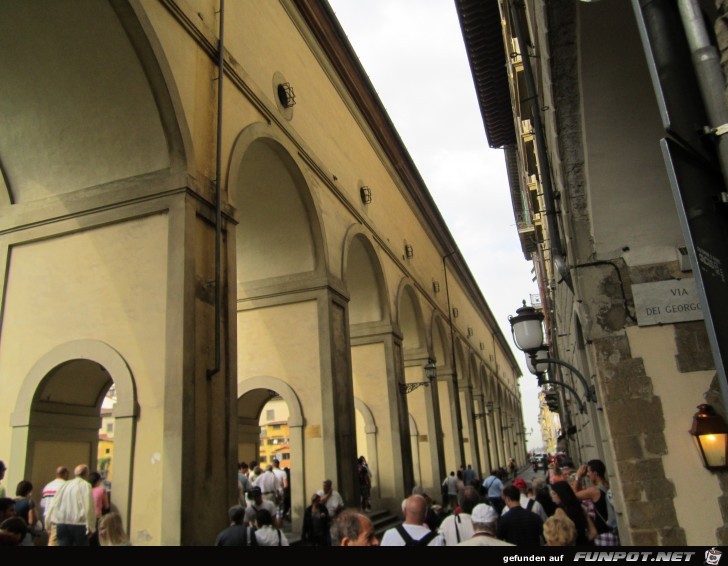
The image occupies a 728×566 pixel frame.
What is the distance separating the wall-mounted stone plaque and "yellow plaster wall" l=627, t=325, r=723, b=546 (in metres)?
0.09

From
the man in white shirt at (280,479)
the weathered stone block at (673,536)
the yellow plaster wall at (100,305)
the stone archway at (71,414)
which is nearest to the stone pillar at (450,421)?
the man in white shirt at (280,479)

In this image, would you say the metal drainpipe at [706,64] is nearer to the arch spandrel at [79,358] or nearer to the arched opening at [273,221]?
the arch spandrel at [79,358]

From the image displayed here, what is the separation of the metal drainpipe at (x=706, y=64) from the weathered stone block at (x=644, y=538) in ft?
13.1

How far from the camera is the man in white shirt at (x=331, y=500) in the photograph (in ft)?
32.7

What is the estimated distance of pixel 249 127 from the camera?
9.59 m

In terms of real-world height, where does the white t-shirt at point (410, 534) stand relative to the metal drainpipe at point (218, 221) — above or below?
below

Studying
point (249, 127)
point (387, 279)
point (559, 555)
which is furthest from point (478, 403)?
point (559, 555)

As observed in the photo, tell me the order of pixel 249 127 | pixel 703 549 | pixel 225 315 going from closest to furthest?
pixel 703 549 < pixel 225 315 < pixel 249 127

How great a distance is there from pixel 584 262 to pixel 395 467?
432 inches

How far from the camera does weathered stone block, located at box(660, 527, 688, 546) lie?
498 cm

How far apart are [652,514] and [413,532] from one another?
233 cm

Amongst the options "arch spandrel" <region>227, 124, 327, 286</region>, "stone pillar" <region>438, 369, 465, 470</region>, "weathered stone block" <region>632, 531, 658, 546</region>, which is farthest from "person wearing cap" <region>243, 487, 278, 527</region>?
"stone pillar" <region>438, 369, 465, 470</region>

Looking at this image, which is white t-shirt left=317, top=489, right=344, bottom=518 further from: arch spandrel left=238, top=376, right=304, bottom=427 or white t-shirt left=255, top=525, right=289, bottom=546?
white t-shirt left=255, top=525, right=289, bottom=546

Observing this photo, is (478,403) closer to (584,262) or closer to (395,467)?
(395,467)
